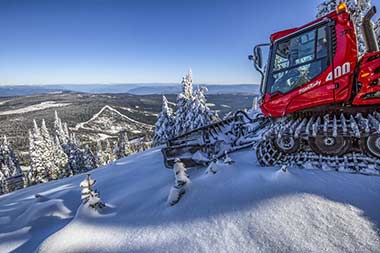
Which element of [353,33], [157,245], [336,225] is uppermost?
[353,33]

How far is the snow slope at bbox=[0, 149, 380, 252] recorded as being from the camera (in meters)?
2.88

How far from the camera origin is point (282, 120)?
619 cm

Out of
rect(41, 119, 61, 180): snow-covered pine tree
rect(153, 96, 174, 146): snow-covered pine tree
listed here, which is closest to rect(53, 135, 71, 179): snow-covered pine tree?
rect(41, 119, 61, 180): snow-covered pine tree

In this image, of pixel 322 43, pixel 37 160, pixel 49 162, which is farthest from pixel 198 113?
pixel 37 160

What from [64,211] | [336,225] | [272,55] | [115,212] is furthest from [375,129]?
[64,211]

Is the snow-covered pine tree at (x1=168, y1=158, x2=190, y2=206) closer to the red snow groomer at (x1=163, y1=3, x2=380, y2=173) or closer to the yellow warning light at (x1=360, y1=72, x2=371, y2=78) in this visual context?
the red snow groomer at (x1=163, y1=3, x2=380, y2=173)

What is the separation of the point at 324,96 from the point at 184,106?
22.8 meters

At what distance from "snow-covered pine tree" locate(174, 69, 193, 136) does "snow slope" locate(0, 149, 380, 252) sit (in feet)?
69.7

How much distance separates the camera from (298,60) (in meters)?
5.75

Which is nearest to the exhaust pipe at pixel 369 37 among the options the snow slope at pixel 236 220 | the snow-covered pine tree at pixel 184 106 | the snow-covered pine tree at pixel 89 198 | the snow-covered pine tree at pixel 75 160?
the snow slope at pixel 236 220

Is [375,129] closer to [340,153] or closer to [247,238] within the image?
[340,153]

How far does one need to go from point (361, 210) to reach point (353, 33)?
4.02 m

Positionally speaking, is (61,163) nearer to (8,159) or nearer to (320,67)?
(8,159)

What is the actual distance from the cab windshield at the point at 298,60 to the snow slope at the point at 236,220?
247cm
